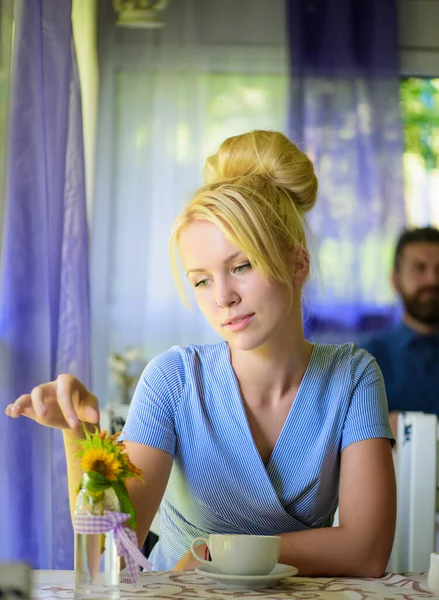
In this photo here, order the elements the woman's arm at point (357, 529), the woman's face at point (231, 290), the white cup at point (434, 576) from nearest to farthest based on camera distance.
A: the white cup at point (434, 576) < the woman's arm at point (357, 529) < the woman's face at point (231, 290)

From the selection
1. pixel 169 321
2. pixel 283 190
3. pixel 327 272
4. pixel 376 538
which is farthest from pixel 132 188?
pixel 376 538

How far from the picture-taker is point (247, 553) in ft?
2.82

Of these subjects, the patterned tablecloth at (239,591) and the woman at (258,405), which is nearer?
the patterned tablecloth at (239,591)

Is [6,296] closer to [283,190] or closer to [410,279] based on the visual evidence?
[283,190]

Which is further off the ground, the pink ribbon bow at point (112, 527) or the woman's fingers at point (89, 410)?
the woman's fingers at point (89, 410)

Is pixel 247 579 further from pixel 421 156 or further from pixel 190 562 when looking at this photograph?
pixel 421 156

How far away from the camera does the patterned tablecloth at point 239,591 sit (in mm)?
816

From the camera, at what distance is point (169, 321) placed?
333 centimetres

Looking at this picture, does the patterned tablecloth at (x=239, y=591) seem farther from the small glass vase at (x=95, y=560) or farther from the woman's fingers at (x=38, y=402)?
the woman's fingers at (x=38, y=402)

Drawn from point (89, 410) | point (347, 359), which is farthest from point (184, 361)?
point (89, 410)

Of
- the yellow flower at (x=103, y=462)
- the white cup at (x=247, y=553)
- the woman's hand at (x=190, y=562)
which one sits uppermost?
the yellow flower at (x=103, y=462)

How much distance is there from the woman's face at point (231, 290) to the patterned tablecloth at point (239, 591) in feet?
1.08

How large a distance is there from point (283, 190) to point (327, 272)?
211 cm

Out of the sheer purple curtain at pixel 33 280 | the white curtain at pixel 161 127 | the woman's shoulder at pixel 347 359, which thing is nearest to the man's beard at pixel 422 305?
the white curtain at pixel 161 127
